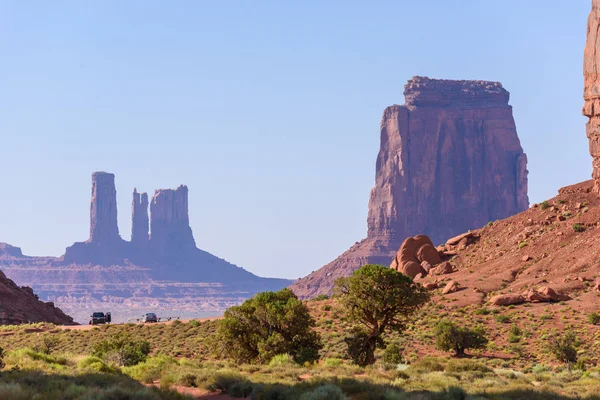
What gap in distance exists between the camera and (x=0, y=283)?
3615 inches

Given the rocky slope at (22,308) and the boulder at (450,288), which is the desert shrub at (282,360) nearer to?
the boulder at (450,288)

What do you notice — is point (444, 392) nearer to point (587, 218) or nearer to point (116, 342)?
point (116, 342)

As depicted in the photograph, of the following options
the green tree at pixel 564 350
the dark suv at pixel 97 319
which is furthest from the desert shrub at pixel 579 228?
the dark suv at pixel 97 319

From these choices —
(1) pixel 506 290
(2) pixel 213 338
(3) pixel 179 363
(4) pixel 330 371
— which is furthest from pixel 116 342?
(1) pixel 506 290

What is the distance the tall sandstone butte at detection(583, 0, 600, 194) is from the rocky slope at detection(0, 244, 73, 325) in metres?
54.0

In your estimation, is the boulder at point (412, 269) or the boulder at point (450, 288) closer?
the boulder at point (450, 288)

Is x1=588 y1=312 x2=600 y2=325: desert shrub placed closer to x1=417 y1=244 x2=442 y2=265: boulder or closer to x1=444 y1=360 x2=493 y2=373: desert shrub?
x1=444 y1=360 x2=493 y2=373: desert shrub

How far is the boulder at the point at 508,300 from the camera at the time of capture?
70.8 m

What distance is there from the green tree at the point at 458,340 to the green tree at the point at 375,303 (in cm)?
900

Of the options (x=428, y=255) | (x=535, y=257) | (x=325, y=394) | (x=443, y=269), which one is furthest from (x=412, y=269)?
(x=325, y=394)

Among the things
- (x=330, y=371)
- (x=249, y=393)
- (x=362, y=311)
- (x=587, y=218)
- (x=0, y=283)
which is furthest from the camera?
(x=0, y=283)

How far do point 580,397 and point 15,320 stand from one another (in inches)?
2645

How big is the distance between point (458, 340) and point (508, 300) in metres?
15.1

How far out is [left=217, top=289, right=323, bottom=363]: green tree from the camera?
45.2 metres
